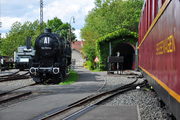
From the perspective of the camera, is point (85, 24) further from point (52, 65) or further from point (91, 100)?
point (91, 100)

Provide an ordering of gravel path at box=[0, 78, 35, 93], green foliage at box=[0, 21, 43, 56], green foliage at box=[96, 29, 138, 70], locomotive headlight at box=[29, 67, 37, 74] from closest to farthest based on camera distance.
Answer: gravel path at box=[0, 78, 35, 93] < locomotive headlight at box=[29, 67, 37, 74] < green foliage at box=[96, 29, 138, 70] < green foliage at box=[0, 21, 43, 56]

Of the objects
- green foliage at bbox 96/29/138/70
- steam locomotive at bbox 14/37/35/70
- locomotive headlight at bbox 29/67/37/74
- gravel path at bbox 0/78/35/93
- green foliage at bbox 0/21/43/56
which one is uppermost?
green foliage at bbox 0/21/43/56

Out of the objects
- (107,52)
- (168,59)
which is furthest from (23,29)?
(168,59)

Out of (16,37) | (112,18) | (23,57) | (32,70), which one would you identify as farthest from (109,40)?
(16,37)

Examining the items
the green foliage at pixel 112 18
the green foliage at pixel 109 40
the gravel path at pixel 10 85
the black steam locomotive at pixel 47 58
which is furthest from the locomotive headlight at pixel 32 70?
the green foliage at pixel 112 18

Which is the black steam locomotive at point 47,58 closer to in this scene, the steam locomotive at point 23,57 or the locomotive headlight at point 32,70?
the locomotive headlight at point 32,70

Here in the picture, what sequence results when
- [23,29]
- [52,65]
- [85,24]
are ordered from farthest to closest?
1. [23,29]
2. [85,24]
3. [52,65]

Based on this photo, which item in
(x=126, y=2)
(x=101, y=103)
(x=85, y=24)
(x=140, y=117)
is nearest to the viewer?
(x=140, y=117)

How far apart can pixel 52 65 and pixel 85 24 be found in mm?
52541

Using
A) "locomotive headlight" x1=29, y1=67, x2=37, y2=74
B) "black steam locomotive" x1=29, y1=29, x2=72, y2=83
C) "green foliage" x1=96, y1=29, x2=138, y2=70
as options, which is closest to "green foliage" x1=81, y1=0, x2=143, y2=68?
"green foliage" x1=96, y1=29, x2=138, y2=70

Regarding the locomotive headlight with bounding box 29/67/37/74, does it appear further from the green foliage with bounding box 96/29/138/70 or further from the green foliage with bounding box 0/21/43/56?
the green foliage with bounding box 0/21/43/56

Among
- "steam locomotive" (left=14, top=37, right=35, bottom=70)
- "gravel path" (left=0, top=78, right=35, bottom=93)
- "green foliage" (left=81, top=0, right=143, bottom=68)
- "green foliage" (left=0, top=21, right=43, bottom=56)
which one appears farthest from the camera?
"green foliage" (left=0, top=21, right=43, bottom=56)

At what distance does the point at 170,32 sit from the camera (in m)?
4.19

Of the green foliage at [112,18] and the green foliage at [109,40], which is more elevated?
→ the green foliage at [112,18]
